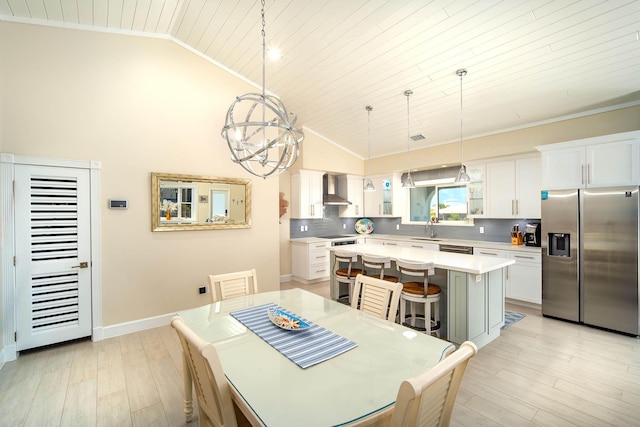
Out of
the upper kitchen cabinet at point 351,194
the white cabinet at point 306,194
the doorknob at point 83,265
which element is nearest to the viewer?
the doorknob at point 83,265

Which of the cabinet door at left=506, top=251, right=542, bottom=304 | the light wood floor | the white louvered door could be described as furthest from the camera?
the cabinet door at left=506, top=251, right=542, bottom=304

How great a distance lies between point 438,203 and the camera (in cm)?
612

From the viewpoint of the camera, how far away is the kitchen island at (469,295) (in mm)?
2930

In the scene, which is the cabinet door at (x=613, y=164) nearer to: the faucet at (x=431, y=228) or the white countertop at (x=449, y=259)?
the white countertop at (x=449, y=259)

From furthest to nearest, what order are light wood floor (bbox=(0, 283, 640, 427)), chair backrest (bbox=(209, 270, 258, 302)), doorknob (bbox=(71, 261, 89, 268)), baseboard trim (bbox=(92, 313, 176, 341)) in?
baseboard trim (bbox=(92, 313, 176, 341)), doorknob (bbox=(71, 261, 89, 268)), chair backrest (bbox=(209, 270, 258, 302)), light wood floor (bbox=(0, 283, 640, 427))

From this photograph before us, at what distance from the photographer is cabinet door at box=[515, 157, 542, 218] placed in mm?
4371

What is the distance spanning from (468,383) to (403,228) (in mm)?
4325

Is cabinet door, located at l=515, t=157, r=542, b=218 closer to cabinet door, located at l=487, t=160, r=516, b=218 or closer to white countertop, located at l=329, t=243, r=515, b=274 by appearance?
cabinet door, located at l=487, t=160, r=516, b=218

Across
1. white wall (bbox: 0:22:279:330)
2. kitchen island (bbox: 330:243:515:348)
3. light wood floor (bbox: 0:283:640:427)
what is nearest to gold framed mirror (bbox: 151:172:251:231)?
white wall (bbox: 0:22:279:330)

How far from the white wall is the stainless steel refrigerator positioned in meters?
4.28

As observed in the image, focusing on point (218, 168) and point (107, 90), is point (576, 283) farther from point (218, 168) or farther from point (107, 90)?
point (107, 90)

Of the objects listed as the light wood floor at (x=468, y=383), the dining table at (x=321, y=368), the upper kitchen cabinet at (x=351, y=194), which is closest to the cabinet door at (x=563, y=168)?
the light wood floor at (x=468, y=383)

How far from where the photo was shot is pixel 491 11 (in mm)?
2598

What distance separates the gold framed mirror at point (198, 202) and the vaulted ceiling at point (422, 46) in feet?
5.85
